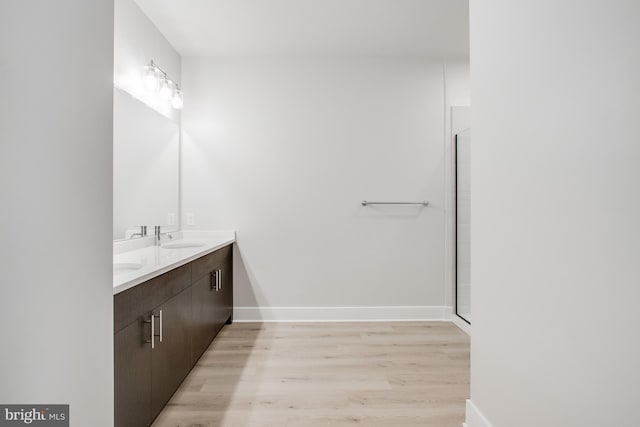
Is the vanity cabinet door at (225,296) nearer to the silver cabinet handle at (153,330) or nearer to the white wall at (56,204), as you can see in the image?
the silver cabinet handle at (153,330)

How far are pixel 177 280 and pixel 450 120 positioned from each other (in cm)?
274

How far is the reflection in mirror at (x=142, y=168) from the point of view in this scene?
2370 mm

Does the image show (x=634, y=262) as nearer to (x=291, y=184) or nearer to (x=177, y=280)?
(x=177, y=280)

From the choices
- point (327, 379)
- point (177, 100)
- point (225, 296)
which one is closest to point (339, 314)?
point (225, 296)

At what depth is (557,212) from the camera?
1062 millimetres

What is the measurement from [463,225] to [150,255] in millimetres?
2535

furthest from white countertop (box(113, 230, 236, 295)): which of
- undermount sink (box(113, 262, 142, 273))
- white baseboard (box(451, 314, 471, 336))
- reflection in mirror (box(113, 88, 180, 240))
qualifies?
white baseboard (box(451, 314, 471, 336))

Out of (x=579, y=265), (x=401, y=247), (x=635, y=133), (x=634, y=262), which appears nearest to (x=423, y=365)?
(x=401, y=247)

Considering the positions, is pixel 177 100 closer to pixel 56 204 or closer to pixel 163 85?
pixel 163 85

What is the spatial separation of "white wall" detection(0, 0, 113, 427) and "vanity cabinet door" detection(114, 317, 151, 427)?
0.50 metres

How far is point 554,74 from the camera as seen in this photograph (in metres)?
1.07

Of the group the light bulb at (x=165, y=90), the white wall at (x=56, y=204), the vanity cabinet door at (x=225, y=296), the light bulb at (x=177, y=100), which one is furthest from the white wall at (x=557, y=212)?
the light bulb at (x=177, y=100)

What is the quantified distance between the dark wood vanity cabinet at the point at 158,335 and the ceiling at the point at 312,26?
68.7 inches

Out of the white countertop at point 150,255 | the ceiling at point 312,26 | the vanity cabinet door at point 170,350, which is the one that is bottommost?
the vanity cabinet door at point 170,350
